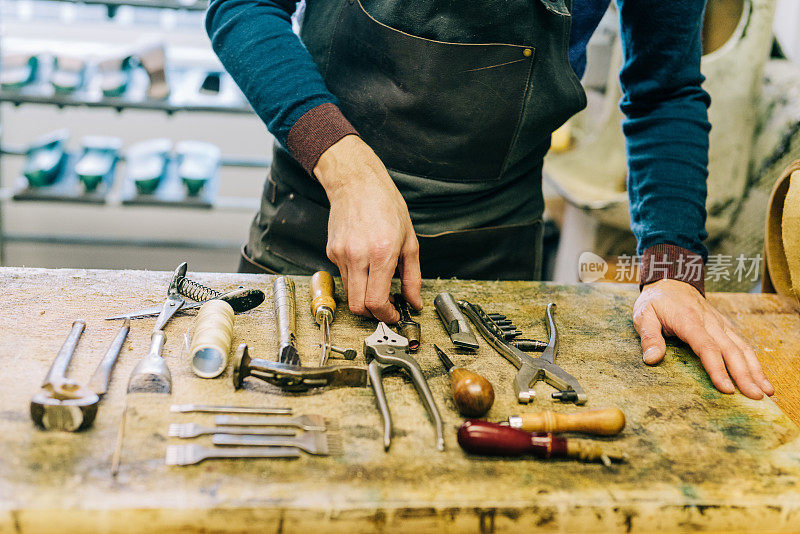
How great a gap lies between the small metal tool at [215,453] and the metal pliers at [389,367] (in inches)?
4.8

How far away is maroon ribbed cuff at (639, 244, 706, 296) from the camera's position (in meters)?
1.28

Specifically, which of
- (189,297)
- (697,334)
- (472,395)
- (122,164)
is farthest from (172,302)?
(122,164)

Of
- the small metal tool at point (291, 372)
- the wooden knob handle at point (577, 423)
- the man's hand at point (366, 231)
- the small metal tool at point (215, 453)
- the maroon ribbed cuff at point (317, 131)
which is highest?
the maroon ribbed cuff at point (317, 131)

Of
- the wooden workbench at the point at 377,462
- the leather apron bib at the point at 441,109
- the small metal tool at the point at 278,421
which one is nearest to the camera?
the wooden workbench at the point at 377,462

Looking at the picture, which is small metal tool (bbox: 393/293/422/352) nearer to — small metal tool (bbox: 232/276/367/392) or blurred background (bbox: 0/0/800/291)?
small metal tool (bbox: 232/276/367/392)

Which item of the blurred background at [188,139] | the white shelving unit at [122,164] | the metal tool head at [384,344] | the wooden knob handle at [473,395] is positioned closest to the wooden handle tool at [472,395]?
the wooden knob handle at [473,395]

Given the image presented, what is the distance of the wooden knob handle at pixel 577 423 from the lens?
→ 2.82 feet

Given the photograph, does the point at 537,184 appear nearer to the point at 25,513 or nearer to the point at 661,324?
the point at 661,324

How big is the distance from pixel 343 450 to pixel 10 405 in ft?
1.36

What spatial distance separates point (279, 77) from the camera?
118cm

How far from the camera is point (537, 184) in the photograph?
1.53m

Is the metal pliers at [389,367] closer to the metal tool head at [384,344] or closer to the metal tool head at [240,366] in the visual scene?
the metal tool head at [384,344]

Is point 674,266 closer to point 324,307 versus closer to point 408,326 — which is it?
point 408,326

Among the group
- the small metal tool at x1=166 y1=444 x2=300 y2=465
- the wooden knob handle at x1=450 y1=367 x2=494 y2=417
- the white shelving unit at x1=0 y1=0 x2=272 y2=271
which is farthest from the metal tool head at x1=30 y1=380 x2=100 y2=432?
the white shelving unit at x1=0 y1=0 x2=272 y2=271
